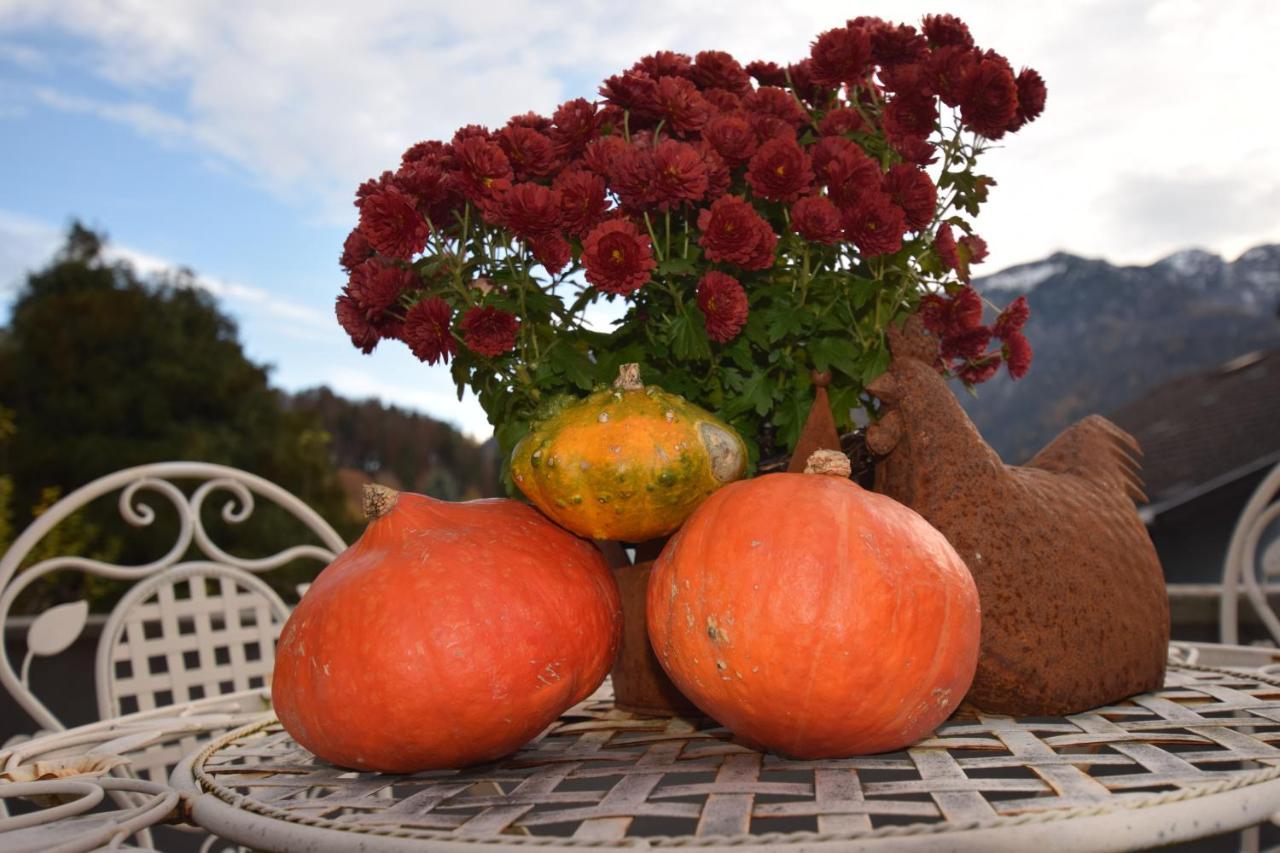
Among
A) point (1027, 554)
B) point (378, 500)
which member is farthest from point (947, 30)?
point (378, 500)

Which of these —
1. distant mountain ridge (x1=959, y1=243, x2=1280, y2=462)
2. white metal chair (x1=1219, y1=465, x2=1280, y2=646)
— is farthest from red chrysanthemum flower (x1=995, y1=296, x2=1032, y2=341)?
distant mountain ridge (x1=959, y1=243, x2=1280, y2=462)

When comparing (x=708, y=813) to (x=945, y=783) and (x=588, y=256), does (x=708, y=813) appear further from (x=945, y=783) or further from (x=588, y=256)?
(x=588, y=256)

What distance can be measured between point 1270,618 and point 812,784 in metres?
1.79

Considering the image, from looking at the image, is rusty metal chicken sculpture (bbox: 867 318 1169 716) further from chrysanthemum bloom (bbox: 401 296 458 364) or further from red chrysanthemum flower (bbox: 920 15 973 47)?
chrysanthemum bloom (bbox: 401 296 458 364)

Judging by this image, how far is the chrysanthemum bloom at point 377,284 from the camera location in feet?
3.96

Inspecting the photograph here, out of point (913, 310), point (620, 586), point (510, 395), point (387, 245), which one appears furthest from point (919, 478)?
point (387, 245)

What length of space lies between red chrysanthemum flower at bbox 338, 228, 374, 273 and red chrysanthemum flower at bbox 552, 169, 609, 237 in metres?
0.35

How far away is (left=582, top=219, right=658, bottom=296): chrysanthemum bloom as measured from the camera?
3.49 ft

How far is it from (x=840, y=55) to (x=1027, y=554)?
0.70m

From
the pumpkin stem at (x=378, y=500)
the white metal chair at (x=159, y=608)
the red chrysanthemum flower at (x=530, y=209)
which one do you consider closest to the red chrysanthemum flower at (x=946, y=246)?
the red chrysanthemum flower at (x=530, y=209)

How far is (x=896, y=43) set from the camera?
130 centimetres

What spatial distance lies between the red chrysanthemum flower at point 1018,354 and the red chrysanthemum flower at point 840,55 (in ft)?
1.46

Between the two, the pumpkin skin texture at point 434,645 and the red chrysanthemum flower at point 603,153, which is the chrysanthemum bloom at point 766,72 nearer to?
the red chrysanthemum flower at point 603,153

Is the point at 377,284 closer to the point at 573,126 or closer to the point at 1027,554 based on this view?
the point at 573,126
